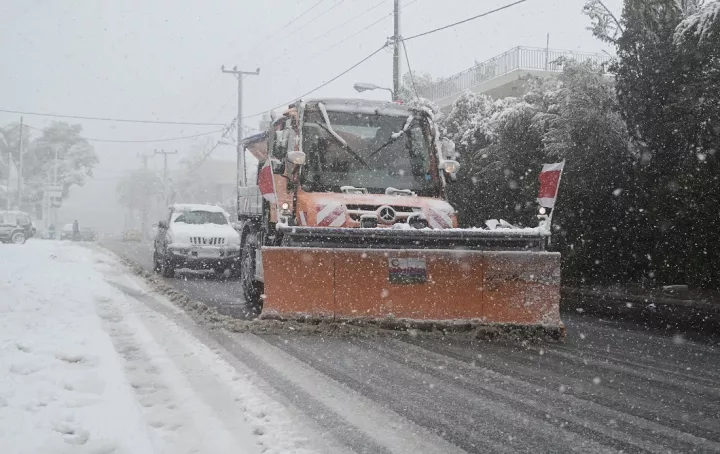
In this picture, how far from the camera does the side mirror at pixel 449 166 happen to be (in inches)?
338

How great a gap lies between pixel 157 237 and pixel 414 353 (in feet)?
36.0

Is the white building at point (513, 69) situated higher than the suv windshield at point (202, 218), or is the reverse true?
the white building at point (513, 69)

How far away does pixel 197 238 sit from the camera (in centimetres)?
1486

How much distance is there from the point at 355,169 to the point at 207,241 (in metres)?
7.36

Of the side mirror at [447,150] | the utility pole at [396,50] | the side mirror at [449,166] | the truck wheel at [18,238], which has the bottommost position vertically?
the truck wheel at [18,238]

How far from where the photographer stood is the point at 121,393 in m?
4.38

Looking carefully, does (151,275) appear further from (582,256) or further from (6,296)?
(582,256)

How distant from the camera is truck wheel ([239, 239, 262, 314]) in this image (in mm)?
9477

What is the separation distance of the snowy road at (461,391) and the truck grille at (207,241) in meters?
7.52

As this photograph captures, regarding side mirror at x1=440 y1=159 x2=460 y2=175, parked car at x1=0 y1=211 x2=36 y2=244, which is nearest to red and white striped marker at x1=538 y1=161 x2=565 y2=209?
side mirror at x1=440 y1=159 x2=460 y2=175

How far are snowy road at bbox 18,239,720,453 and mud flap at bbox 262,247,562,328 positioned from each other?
0.32 metres

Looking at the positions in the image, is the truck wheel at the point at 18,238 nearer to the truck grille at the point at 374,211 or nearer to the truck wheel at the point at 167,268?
the truck wheel at the point at 167,268

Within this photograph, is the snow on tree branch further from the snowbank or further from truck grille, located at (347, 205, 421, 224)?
the snowbank

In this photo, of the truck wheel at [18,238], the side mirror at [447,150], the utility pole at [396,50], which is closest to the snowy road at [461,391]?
the side mirror at [447,150]
